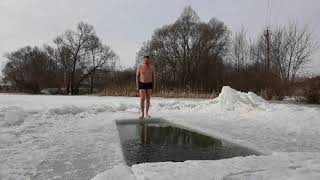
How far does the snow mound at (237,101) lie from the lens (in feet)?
33.0

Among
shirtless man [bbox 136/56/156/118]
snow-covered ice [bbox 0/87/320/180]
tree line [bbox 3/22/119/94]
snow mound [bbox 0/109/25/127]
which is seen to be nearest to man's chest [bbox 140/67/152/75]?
shirtless man [bbox 136/56/156/118]

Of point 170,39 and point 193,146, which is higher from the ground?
point 170,39

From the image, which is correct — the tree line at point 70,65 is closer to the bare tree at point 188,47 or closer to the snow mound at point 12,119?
the bare tree at point 188,47

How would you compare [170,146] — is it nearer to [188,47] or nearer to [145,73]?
[145,73]

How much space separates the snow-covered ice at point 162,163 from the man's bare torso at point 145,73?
43.0 inches

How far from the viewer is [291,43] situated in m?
24.6

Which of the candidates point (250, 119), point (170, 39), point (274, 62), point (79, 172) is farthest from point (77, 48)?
point (79, 172)

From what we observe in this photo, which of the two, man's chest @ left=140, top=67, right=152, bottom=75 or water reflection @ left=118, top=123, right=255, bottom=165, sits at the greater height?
man's chest @ left=140, top=67, right=152, bottom=75

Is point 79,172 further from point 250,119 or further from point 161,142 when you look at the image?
point 250,119

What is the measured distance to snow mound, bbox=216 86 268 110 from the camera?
10070 millimetres

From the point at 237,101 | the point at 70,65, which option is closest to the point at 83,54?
the point at 70,65

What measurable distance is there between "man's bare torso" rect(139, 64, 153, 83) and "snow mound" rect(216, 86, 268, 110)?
232cm

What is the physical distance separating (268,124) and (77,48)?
4592 cm

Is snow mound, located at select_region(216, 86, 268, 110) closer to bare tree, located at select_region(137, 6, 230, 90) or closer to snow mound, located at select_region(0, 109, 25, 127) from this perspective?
snow mound, located at select_region(0, 109, 25, 127)
